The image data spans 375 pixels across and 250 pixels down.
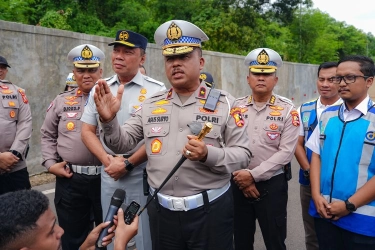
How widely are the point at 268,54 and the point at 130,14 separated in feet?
49.8

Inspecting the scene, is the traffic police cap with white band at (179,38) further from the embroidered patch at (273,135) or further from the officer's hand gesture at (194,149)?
the embroidered patch at (273,135)

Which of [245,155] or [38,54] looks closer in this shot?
[245,155]

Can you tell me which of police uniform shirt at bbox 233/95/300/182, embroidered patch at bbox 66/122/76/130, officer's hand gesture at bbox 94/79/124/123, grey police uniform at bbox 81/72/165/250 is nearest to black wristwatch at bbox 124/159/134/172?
grey police uniform at bbox 81/72/165/250

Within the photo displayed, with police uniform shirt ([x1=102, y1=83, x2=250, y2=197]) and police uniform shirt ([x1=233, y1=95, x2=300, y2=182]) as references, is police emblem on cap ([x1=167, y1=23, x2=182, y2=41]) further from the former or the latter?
police uniform shirt ([x1=233, y1=95, x2=300, y2=182])

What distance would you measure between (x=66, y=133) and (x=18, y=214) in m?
2.16

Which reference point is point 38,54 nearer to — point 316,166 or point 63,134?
point 63,134

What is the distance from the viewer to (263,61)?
13.0 feet

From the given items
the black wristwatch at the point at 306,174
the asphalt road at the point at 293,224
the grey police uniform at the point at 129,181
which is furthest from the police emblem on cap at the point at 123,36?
the asphalt road at the point at 293,224

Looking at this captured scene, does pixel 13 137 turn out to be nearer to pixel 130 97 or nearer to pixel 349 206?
pixel 130 97

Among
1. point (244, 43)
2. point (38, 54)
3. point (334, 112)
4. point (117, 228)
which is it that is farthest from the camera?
point (244, 43)

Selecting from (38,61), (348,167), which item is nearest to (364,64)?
(348,167)

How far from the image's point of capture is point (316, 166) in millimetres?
3031

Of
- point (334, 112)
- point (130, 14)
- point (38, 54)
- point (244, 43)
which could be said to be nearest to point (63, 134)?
point (334, 112)

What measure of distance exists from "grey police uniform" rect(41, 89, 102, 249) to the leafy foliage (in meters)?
9.13
